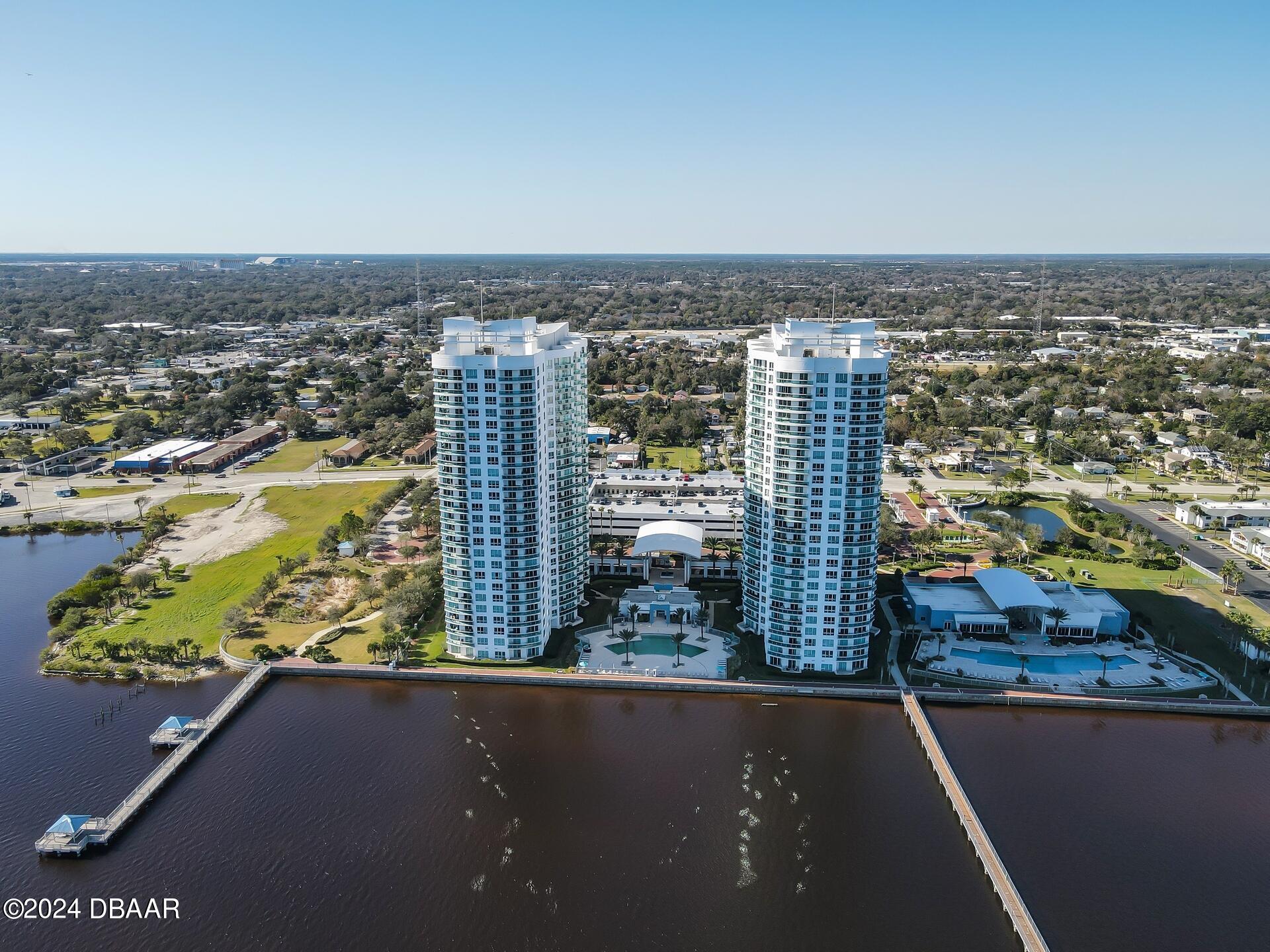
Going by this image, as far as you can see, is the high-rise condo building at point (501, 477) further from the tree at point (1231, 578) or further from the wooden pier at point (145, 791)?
the tree at point (1231, 578)

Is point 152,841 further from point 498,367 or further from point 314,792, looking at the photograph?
point 498,367

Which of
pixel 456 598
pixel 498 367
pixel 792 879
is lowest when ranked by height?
pixel 792 879

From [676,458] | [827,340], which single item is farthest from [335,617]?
[676,458]

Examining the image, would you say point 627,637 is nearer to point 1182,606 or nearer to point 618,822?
point 618,822

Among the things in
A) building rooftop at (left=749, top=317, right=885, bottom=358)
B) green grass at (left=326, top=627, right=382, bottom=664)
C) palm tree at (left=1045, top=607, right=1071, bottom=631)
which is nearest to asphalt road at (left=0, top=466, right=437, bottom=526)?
green grass at (left=326, top=627, right=382, bottom=664)

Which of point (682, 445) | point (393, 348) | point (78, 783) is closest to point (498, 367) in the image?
point (78, 783)

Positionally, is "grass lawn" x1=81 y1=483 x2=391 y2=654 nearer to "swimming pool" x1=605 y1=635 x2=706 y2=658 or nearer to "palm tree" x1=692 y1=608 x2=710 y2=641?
"swimming pool" x1=605 y1=635 x2=706 y2=658
